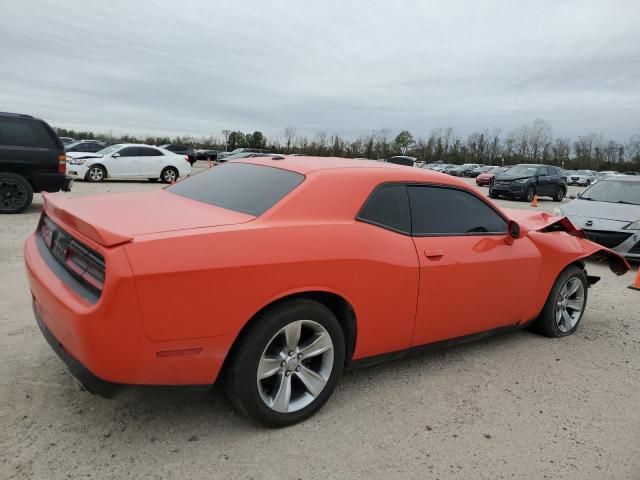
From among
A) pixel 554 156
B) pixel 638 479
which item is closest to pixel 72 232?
pixel 638 479

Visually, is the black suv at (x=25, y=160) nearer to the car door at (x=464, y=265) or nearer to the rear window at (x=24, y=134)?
the rear window at (x=24, y=134)

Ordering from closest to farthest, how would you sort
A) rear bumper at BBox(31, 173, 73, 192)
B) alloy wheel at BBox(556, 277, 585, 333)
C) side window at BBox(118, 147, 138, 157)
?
alloy wheel at BBox(556, 277, 585, 333)
rear bumper at BBox(31, 173, 73, 192)
side window at BBox(118, 147, 138, 157)

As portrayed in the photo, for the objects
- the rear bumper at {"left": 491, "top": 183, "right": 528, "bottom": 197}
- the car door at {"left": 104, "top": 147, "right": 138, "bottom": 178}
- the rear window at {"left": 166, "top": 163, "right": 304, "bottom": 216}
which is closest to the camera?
the rear window at {"left": 166, "top": 163, "right": 304, "bottom": 216}

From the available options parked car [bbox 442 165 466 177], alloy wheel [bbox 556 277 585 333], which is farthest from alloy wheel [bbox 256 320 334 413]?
parked car [bbox 442 165 466 177]

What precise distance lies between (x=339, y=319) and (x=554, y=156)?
93071mm

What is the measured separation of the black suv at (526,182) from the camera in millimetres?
20469

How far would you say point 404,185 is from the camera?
350cm

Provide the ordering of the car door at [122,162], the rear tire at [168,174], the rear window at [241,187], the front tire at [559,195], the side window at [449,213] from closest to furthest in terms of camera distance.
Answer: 1. the rear window at [241,187]
2. the side window at [449,213]
3. the car door at [122,162]
4. the rear tire at [168,174]
5. the front tire at [559,195]

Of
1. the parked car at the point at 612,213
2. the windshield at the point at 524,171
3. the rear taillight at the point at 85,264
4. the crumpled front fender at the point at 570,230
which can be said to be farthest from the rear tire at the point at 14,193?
the windshield at the point at 524,171

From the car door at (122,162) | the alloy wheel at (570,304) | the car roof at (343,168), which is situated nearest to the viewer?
the car roof at (343,168)

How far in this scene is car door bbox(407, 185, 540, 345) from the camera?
3.42m

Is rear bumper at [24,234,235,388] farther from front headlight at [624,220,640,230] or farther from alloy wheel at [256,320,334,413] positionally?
front headlight at [624,220,640,230]

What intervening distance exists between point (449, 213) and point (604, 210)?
6520 millimetres

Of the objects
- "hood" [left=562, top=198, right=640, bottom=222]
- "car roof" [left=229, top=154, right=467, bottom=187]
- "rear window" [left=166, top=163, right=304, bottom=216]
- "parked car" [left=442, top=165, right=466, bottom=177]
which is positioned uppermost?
"car roof" [left=229, top=154, right=467, bottom=187]
